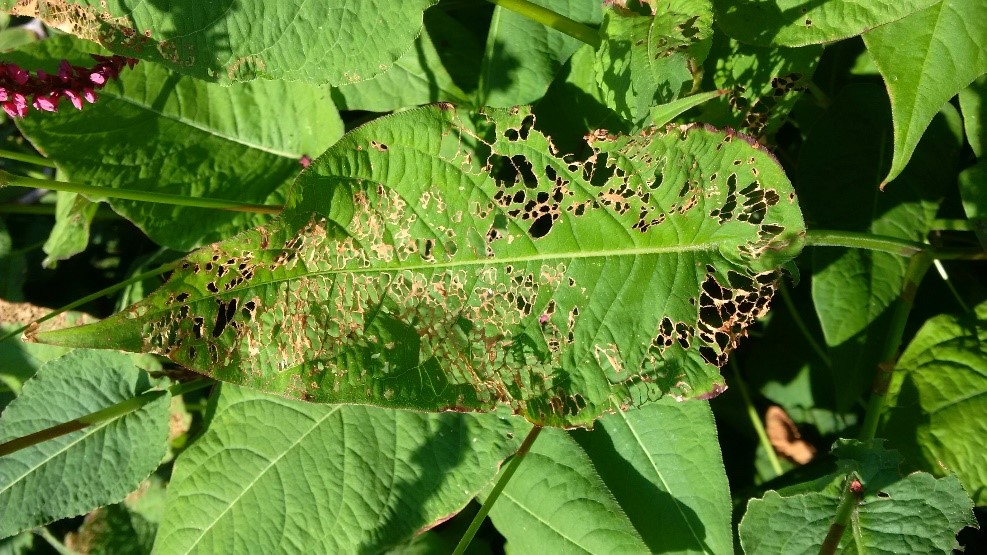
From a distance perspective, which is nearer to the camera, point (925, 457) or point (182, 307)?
point (182, 307)

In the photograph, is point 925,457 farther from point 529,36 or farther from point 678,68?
point 529,36

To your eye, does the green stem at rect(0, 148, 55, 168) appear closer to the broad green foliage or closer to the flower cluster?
the flower cluster

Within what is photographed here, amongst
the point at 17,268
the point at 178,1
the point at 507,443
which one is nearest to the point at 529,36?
the point at 178,1

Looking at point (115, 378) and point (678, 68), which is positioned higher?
point (678, 68)

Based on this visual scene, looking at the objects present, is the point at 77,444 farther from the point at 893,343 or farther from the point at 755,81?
the point at 893,343

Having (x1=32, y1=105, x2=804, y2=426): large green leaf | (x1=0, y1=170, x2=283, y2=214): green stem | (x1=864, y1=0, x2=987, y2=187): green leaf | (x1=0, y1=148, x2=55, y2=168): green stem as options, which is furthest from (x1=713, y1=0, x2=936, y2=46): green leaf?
(x1=0, y1=148, x2=55, y2=168): green stem

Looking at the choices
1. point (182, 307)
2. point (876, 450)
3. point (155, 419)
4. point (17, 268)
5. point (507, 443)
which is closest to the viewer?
point (182, 307)

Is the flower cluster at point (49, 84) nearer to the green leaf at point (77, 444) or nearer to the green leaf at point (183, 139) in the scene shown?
the green leaf at point (183, 139)
